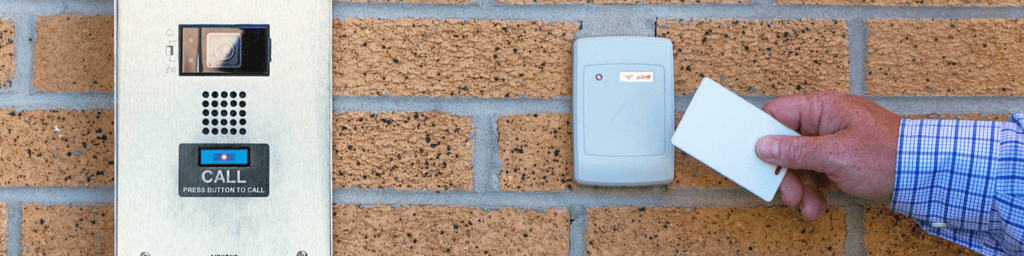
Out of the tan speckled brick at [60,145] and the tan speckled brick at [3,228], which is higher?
the tan speckled brick at [60,145]

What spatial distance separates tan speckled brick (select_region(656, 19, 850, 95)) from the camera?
607 millimetres

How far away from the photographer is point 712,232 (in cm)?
63

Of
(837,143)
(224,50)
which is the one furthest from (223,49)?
A: (837,143)

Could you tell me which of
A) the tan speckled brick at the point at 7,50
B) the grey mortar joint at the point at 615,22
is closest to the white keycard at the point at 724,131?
the grey mortar joint at the point at 615,22

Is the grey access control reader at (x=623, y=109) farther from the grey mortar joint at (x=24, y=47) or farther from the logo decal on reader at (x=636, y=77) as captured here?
the grey mortar joint at (x=24, y=47)

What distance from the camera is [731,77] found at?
61 cm

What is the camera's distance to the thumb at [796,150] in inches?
20.5

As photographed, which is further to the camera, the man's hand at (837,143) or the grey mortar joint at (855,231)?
the grey mortar joint at (855,231)

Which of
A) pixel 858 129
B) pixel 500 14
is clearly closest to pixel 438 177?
pixel 500 14

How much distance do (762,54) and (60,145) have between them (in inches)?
31.9

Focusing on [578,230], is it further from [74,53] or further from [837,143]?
[74,53]

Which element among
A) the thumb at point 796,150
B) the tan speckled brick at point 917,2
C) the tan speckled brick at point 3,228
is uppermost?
the tan speckled brick at point 917,2

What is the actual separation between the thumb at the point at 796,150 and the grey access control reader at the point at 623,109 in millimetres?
98

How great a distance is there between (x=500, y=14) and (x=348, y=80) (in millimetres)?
188
